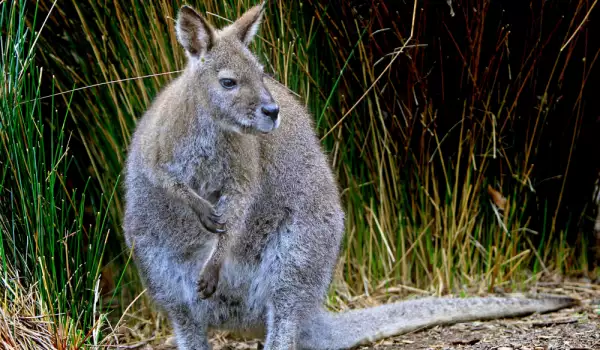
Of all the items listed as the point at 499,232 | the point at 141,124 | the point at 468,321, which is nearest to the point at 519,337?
the point at 468,321

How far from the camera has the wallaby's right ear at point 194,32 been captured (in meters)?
3.74

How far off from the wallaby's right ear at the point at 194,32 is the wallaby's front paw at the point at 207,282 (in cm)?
93

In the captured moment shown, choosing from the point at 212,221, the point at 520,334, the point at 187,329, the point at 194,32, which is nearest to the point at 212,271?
the point at 212,221

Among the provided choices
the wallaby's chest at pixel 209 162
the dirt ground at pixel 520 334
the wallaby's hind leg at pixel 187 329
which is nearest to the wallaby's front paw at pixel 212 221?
the wallaby's chest at pixel 209 162

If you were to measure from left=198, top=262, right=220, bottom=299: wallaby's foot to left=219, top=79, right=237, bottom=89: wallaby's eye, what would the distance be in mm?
775

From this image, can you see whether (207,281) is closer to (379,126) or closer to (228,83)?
(228,83)

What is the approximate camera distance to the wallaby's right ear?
147 inches

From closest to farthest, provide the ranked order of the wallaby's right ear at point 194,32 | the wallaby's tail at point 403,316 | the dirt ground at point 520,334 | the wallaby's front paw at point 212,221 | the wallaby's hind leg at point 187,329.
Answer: the wallaby's right ear at point 194,32, the wallaby's front paw at point 212,221, the dirt ground at point 520,334, the wallaby's hind leg at point 187,329, the wallaby's tail at point 403,316

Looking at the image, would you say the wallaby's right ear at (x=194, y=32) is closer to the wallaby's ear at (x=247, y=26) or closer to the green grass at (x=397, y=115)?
the wallaby's ear at (x=247, y=26)

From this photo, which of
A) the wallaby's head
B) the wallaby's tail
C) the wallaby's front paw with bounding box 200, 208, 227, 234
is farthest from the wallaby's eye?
the wallaby's tail

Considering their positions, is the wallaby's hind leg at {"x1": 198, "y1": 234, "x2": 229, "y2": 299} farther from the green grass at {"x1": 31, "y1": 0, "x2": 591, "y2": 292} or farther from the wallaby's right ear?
the green grass at {"x1": 31, "y1": 0, "x2": 591, "y2": 292}

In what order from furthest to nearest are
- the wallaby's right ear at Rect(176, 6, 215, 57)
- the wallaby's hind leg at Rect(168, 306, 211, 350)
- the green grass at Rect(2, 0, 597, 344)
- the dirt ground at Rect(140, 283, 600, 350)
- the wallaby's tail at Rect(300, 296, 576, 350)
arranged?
1. the green grass at Rect(2, 0, 597, 344)
2. the wallaby's tail at Rect(300, 296, 576, 350)
3. the wallaby's hind leg at Rect(168, 306, 211, 350)
4. the dirt ground at Rect(140, 283, 600, 350)
5. the wallaby's right ear at Rect(176, 6, 215, 57)

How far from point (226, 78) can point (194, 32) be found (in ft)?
0.80

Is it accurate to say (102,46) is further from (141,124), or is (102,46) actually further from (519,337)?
(519,337)
